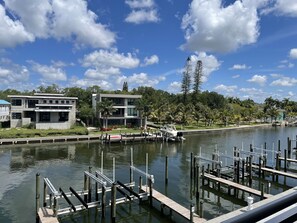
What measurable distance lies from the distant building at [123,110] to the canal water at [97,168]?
675 inches

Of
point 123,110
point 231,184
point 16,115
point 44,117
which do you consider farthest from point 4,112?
point 231,184

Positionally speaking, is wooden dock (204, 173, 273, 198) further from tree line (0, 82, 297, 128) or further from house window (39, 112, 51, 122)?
house window (39, 112, 51, 122)

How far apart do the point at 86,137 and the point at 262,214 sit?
171 ft

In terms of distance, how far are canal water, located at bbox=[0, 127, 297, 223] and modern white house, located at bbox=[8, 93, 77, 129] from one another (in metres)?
11.6

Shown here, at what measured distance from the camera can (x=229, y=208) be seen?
69.6ft

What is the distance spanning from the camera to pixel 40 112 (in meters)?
57.9

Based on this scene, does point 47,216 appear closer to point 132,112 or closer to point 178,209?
point 178,209

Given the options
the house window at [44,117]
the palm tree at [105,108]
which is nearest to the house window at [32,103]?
the house window at [44,117]

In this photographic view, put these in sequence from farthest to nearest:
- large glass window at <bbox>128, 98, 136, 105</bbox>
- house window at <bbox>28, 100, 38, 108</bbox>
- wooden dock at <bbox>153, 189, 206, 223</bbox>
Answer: large glass window at <bbox>128, 98, 136, 105</bbox>, house window at <bbox>28, 100, 38, 108</bbox>, wooden dock at <bbox>153, 189, 206, 223</bbox>

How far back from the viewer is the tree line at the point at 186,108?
68.1 meters

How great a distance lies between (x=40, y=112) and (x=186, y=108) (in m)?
39.7

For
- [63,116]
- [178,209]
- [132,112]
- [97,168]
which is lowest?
[97,168]

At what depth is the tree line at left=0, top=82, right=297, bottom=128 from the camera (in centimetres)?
6812

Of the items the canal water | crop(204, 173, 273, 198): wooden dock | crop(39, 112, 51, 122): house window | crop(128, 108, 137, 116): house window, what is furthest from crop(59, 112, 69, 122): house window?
crop(204, 173, 273, 198): wooden dock
